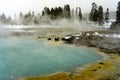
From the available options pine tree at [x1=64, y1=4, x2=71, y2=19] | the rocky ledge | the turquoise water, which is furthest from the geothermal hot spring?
pine tree at [x1=64, y1=4, x2=71, y2=19]

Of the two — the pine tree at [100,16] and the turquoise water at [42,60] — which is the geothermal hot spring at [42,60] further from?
the pine tree at [100,16]

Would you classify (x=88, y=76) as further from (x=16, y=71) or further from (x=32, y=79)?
(x=16, y=71)

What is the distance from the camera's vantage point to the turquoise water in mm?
48156

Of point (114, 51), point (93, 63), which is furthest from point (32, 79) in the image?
point (114, 51)

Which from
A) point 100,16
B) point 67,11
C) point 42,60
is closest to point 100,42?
point 42,60

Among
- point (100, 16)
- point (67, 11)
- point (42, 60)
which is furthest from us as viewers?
point (67, 11)

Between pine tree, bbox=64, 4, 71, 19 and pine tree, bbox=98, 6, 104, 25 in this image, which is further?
pine tree, bbox=64, 4, 71, 19

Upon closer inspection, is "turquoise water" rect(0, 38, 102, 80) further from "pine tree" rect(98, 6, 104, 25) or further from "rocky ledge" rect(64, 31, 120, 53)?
"pine tree" rect(98, 6, 104, 25)

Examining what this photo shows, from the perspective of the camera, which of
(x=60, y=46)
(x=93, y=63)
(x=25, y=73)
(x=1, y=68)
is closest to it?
(x=25, y=73)

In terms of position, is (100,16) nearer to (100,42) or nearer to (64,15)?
(64,15)

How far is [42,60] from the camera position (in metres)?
59.4

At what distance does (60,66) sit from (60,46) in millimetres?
27433

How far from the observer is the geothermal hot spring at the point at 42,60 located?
1896 inches

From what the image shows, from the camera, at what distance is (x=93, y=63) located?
54.8 m
